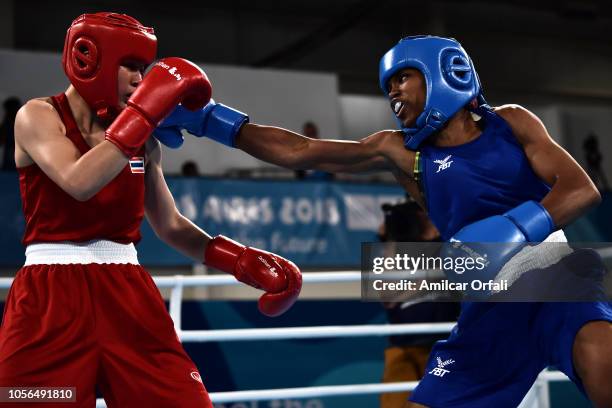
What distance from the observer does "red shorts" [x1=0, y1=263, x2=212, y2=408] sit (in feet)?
6.21

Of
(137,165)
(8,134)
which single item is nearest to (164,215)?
(137,165)

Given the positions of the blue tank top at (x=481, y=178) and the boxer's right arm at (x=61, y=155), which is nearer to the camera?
the boxer's right arm at (x=61, y=155)

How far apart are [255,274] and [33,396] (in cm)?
68

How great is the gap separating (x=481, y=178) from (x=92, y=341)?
1123 millimetres

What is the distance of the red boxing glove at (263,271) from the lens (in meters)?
2.27

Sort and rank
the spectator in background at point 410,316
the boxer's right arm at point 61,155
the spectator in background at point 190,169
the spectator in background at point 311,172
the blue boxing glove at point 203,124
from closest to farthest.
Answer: the boxer's right arm at point 61,155
the blue boxing glove at point 203,124
the spectator in background at point 410,316
the spectator in background at point 311,172
the spectator in background at point 190,169

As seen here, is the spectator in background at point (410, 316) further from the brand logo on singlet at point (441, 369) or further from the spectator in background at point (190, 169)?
the spectator in background at point (190, 169)

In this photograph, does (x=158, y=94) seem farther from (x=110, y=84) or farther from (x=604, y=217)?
(x=604, y=217)

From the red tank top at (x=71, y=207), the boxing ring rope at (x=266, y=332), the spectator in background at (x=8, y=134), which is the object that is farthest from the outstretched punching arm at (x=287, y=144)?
the spectator in background at (x=8, y=134)

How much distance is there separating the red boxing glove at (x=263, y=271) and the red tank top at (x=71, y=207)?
34 centimetres

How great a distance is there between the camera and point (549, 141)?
7.54 feet

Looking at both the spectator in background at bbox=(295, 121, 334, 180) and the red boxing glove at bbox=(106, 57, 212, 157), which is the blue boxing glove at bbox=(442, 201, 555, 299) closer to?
the red boxing glove at bbox=(106, 57, 212, 157)

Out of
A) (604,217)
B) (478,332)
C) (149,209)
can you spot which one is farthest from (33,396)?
(604,217)

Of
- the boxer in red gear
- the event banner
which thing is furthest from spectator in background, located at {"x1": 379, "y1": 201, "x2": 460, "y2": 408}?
the event banner
